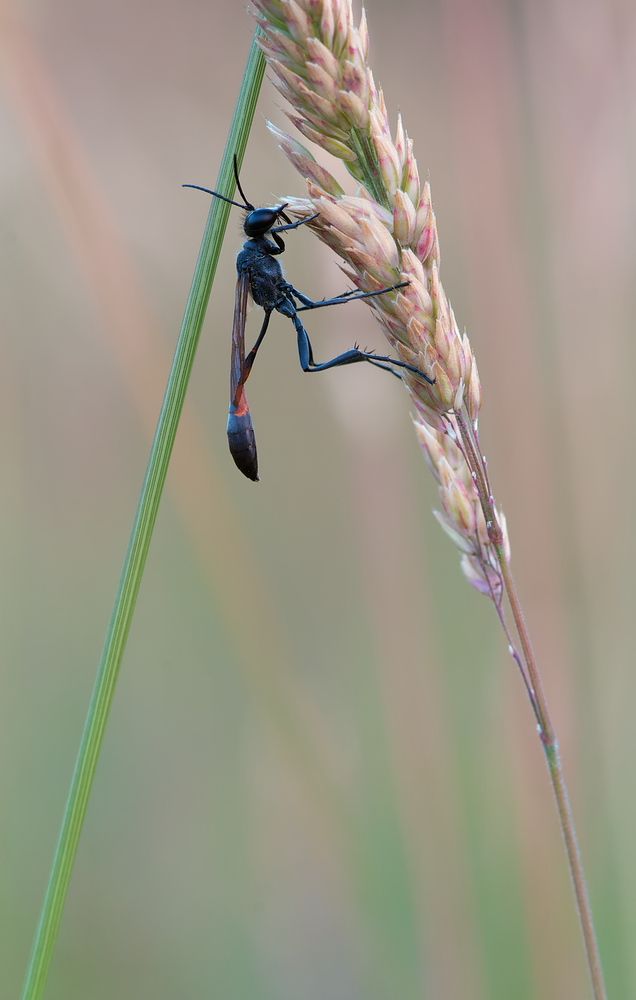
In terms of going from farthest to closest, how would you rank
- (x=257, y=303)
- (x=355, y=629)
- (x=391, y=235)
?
1. (x=355, y=629)
2. (x=257, y=303)
3. (x=391, y=235)

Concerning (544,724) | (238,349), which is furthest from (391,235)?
(238,349)

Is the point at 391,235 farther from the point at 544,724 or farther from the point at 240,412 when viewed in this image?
the point at 240,412

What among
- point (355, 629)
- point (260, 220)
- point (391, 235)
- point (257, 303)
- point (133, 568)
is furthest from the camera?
point (355, 629)

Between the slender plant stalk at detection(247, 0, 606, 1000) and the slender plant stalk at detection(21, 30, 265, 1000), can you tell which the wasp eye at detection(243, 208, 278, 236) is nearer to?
the slender plant stalk at detection(247, 0, 606, 1000)

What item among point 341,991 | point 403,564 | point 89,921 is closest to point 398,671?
point 403,564

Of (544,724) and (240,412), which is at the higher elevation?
(240,412)

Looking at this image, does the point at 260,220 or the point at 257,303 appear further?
the point at 257,303
